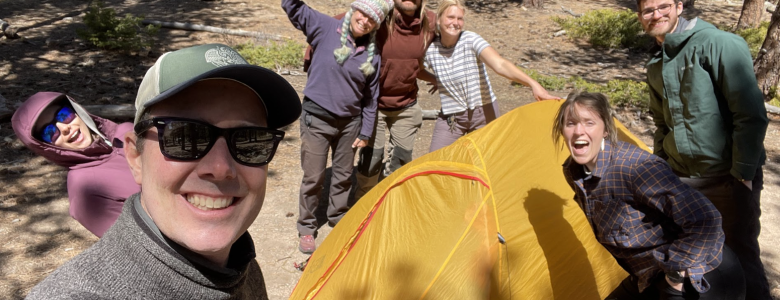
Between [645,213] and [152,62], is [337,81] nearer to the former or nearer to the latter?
[645,213]

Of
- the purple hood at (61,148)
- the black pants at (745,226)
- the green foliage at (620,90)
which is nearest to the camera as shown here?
the purple hood at (61,148)

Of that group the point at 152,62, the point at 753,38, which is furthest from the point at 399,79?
the point at 753,38

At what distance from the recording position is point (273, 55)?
8.48 meters

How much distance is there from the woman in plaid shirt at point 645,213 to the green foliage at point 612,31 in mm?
9161

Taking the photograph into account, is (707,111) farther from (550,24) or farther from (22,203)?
(550,24)

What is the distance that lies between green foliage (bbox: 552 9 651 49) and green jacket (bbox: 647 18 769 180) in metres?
8.35

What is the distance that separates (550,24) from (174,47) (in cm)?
836

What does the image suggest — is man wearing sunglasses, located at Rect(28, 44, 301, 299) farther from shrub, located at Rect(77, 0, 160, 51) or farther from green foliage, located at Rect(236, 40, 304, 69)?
shrub, located at Rect(77, 0, 160, 51)

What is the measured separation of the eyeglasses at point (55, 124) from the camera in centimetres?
246

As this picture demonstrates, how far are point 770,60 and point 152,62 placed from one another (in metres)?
8.71

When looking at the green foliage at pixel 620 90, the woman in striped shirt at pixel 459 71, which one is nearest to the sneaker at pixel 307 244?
the woman in striped shirt at pixel 459 71

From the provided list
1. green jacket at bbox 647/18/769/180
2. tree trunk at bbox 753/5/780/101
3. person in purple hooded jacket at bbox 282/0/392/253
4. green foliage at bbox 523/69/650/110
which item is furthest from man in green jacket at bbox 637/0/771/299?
tree trunk at bbox 753/5/780/101

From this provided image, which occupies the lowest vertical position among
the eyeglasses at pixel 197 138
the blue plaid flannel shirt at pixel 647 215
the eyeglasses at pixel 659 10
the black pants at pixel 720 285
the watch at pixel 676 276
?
the black pants at pixel 720 285

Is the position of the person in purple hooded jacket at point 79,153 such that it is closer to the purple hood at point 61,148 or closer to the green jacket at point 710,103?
the purple hood at point 61,148
